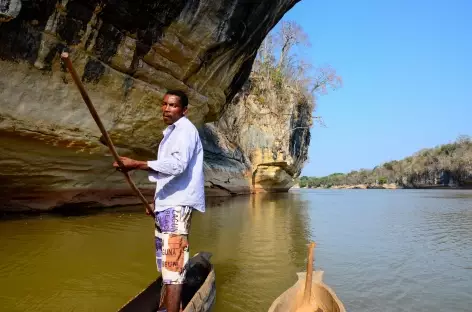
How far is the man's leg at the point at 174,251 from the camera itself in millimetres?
2799

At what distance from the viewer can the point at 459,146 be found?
63.1 metres

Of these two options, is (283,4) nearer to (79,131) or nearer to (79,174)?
(79,131)

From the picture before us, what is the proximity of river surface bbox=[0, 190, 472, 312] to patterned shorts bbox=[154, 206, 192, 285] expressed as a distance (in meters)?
1.00

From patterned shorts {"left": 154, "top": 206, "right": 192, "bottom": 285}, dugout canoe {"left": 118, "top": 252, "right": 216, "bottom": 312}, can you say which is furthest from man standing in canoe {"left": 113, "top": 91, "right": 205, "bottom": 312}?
dugout canoe {"left": 118, "top": 252, "right": 216, "bottom": 312}

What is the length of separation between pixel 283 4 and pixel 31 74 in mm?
6096

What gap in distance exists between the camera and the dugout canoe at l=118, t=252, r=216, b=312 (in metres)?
3.00

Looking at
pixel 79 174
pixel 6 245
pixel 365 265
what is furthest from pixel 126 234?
pixel 365 265

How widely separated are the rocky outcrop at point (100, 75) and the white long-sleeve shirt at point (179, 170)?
4195 mm

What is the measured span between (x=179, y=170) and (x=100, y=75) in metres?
5.43

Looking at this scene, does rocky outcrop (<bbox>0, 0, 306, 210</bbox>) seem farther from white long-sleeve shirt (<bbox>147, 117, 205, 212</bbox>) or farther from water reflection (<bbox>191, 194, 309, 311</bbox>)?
white long-sleeve shirt (<bbox>147, 117, 205, 212</bbox>)

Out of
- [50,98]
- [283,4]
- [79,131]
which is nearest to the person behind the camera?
[50,98]

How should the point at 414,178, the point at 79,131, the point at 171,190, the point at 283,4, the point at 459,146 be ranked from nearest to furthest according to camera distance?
the point at 171,190, the point at 79,131, the point at 283,4, the point at 459,146, the point at 414,178

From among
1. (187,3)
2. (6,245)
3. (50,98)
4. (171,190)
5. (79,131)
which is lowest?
(6,245)

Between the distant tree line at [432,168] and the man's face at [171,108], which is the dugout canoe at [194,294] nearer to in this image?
the man's face at [171,108]
